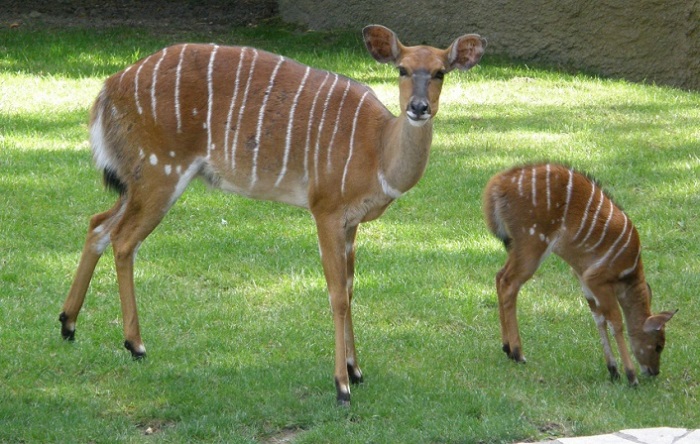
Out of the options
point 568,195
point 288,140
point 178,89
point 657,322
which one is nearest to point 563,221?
point 568,195

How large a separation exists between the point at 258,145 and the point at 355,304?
54.7 inches

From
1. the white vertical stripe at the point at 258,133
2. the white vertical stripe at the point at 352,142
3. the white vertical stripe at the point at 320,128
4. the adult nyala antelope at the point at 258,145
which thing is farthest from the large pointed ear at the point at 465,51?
the white vertical stripe at the point at 258,133

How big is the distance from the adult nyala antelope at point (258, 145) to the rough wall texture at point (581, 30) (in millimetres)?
5954

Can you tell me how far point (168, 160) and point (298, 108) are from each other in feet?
2.11

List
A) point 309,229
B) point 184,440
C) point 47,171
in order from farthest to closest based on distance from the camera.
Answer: point 47,171
point 309,229
point 184,440

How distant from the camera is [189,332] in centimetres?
586

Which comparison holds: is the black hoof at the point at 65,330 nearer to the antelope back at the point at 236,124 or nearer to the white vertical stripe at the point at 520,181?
the antelope back at the point at 236,124

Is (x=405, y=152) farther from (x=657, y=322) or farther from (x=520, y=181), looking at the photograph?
(x=657, y=322)

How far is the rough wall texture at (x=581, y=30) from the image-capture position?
10672 millimetres

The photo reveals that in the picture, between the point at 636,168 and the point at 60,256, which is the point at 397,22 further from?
the point at 60,256

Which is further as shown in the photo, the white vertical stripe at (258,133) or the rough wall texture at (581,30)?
the rough wall texture at (581,30)

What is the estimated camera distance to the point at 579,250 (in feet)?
18.4

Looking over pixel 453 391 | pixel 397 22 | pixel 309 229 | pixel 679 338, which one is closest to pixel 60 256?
pixel 309 229

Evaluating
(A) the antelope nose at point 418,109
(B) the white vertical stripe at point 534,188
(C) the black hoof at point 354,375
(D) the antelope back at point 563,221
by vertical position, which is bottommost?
(C) the black hoof at point 354,375
